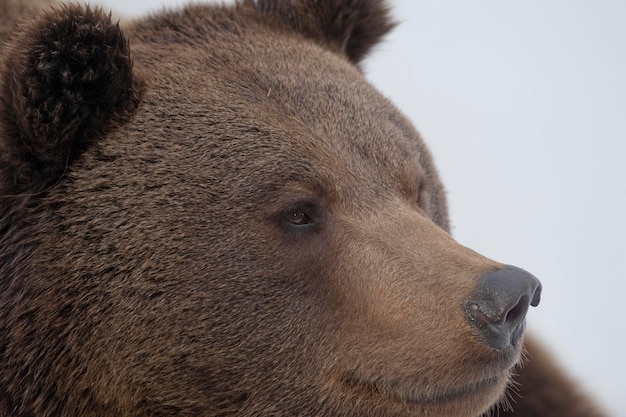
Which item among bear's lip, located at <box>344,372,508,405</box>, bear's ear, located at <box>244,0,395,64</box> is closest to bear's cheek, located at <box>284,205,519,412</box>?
bear's lip, located at <box>344,372,508,405</box>

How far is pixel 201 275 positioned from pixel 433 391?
907 mm

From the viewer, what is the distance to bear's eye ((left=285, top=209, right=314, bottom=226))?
324 cm

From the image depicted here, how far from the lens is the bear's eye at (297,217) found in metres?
3.24

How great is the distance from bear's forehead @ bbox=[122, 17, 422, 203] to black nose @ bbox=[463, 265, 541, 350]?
685 millimetres

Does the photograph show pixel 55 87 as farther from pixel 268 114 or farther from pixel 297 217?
pixel 297 217

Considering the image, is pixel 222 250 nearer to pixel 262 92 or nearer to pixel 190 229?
pixel 190 229

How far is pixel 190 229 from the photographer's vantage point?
317cm

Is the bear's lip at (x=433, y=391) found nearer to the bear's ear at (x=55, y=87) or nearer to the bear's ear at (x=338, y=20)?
the bear's ear at (x=55, y=87)

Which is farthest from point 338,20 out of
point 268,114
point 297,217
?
point 297,217

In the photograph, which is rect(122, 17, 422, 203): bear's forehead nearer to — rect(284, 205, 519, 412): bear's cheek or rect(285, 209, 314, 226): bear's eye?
rect(285, 209, 314, 226): bear's eye

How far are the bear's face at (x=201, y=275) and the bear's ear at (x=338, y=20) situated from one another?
107 cm

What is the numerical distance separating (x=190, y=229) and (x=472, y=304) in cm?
103

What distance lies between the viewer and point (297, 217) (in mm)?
3260

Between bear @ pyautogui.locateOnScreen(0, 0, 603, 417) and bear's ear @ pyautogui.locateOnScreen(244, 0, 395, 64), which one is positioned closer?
bear @ pyautogui.locateOnScreen(0, 0, 603, 417)
